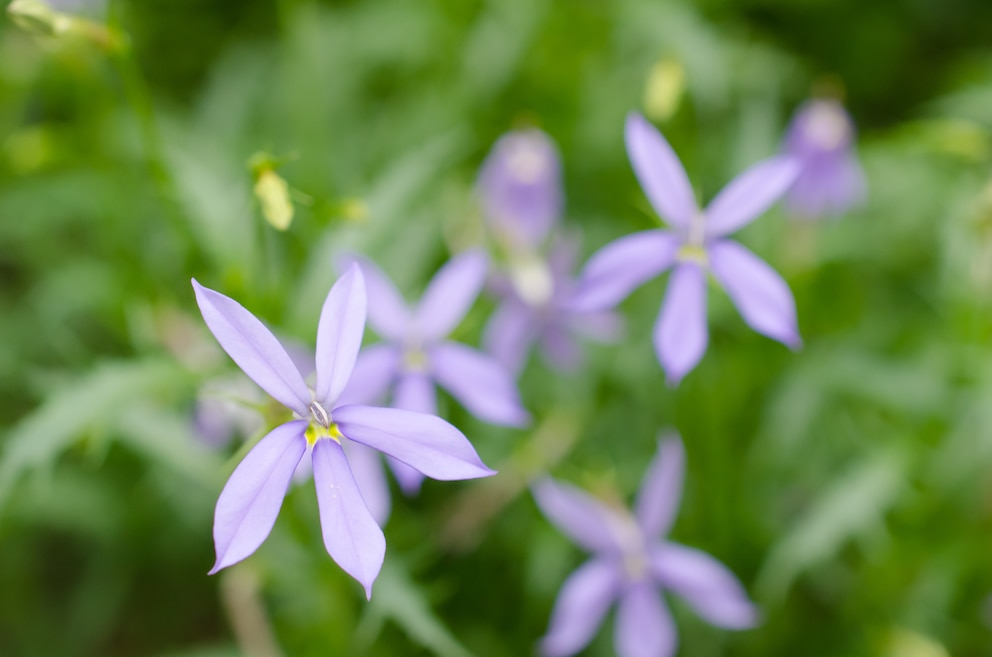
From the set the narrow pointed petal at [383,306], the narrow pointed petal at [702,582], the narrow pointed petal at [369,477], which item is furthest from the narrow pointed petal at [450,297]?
the narrow pointed petal at [702,582]

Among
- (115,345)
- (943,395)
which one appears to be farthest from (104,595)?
(943,395)

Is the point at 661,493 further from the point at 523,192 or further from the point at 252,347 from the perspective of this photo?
the point at 252,347

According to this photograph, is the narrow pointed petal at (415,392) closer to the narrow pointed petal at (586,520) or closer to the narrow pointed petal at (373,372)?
the narrow pointed petal at (373,372)

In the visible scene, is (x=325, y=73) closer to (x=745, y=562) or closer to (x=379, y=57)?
(x=379, y=57)

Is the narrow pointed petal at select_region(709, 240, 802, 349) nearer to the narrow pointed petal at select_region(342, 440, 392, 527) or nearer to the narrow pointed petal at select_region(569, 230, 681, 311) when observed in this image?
the narrow pointed petal at select_region(569, 230, 681, 311)

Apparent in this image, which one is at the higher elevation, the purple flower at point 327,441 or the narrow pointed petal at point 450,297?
the purple flower at point 327,441

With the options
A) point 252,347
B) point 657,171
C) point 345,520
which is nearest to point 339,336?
point 252,347
